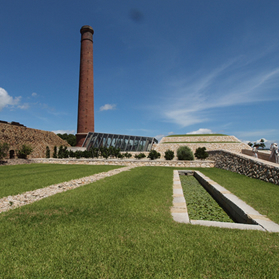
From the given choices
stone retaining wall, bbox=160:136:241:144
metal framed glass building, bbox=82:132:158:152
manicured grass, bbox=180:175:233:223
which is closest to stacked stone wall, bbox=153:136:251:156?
stone retaining wall, bbox=160:136:241:144

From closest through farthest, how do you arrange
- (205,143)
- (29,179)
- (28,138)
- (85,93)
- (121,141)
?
(29,179)
(28,138)
(85,93)
(121,141)
(205,143)

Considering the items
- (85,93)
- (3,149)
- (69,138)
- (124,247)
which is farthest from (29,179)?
(69,138)

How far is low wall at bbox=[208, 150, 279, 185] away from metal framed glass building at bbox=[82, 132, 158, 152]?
17726 millimetres

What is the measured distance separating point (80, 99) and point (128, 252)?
31.9 metres

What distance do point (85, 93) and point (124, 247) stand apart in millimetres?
31857

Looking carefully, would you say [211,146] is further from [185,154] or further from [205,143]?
[185,154]

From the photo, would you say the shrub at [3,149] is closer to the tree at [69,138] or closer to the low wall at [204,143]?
the low wall at [204,143]

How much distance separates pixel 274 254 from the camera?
8.15ft

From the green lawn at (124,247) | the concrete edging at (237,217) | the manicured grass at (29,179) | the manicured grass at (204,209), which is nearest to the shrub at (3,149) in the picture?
the manicured grass at (29,179)

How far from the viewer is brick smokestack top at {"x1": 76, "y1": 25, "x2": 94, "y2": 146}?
31.3 m

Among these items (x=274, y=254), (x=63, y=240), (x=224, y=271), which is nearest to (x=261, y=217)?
(x=274, y=254)

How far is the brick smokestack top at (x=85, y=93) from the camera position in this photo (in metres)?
31.3

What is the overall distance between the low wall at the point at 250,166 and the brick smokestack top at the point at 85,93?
23.6 metres

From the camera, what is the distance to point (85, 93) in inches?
1233
